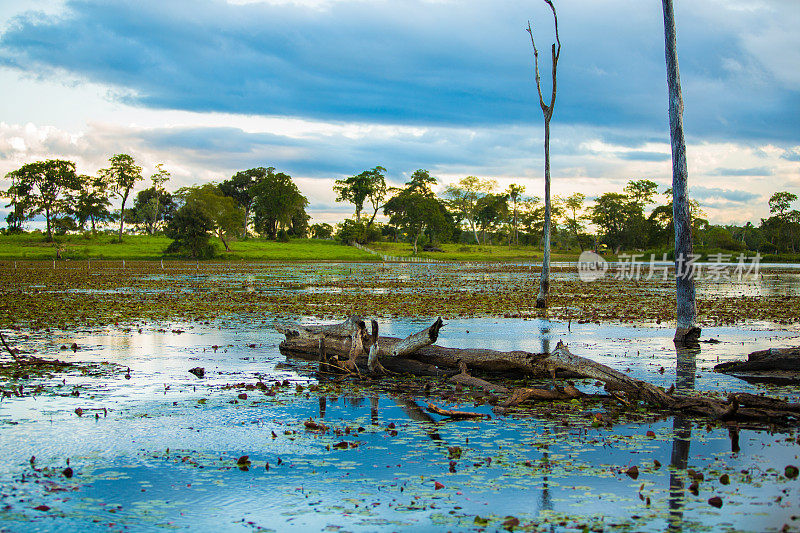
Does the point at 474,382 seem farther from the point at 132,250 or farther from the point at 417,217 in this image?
the point at 417,217

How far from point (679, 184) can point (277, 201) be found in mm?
109559

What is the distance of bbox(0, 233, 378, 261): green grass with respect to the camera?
284ft

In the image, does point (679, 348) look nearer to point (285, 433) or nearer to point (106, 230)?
point (285, 433)

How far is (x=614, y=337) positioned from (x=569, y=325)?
2177 mm

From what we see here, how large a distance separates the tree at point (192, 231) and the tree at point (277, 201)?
113 feet

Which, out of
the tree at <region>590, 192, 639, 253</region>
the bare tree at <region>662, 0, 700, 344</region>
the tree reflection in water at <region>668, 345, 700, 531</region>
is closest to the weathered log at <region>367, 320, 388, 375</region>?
the tree reflection in water at <region>668, 345, 700, 531</region>

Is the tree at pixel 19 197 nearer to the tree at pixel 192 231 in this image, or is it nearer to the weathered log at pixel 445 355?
the tree at pixel 192 231

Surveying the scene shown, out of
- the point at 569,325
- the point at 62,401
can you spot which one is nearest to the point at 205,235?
the point at 569,325

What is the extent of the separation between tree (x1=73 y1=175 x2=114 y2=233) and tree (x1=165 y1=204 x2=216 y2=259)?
2657cm

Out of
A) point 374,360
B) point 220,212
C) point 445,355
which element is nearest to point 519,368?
point 445,355

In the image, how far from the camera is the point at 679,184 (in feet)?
59.6

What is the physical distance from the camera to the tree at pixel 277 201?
404 feet

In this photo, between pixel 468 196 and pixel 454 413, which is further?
pixel 468 196

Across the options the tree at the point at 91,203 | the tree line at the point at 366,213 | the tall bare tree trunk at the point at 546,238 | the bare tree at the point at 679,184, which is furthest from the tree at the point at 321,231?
the bare tree at the point at 679,184
